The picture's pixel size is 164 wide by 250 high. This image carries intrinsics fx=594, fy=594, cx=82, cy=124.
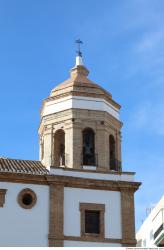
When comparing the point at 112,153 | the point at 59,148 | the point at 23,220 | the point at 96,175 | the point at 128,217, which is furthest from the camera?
the point at 112,153

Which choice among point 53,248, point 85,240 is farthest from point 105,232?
point 53,248

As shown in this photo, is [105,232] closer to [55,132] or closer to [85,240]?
[85,240]

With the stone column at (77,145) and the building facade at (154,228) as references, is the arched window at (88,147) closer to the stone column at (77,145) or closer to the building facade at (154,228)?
the stone column at (77,145)

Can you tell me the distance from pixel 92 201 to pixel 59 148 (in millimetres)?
3291

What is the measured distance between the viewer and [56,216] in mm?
24578

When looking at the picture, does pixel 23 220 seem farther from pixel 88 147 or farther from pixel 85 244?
pixel 88 147

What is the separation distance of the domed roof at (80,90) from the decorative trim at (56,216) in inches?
184

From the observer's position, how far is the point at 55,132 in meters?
27.2

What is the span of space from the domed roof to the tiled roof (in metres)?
3.14

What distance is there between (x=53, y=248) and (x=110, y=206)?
3.54 meters

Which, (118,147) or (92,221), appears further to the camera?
(118,147)

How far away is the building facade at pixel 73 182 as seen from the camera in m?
24.4

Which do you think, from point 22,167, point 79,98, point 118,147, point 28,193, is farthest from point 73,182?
point 79,98

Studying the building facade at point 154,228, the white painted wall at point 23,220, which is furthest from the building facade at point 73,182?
the building facade at point 154,228
